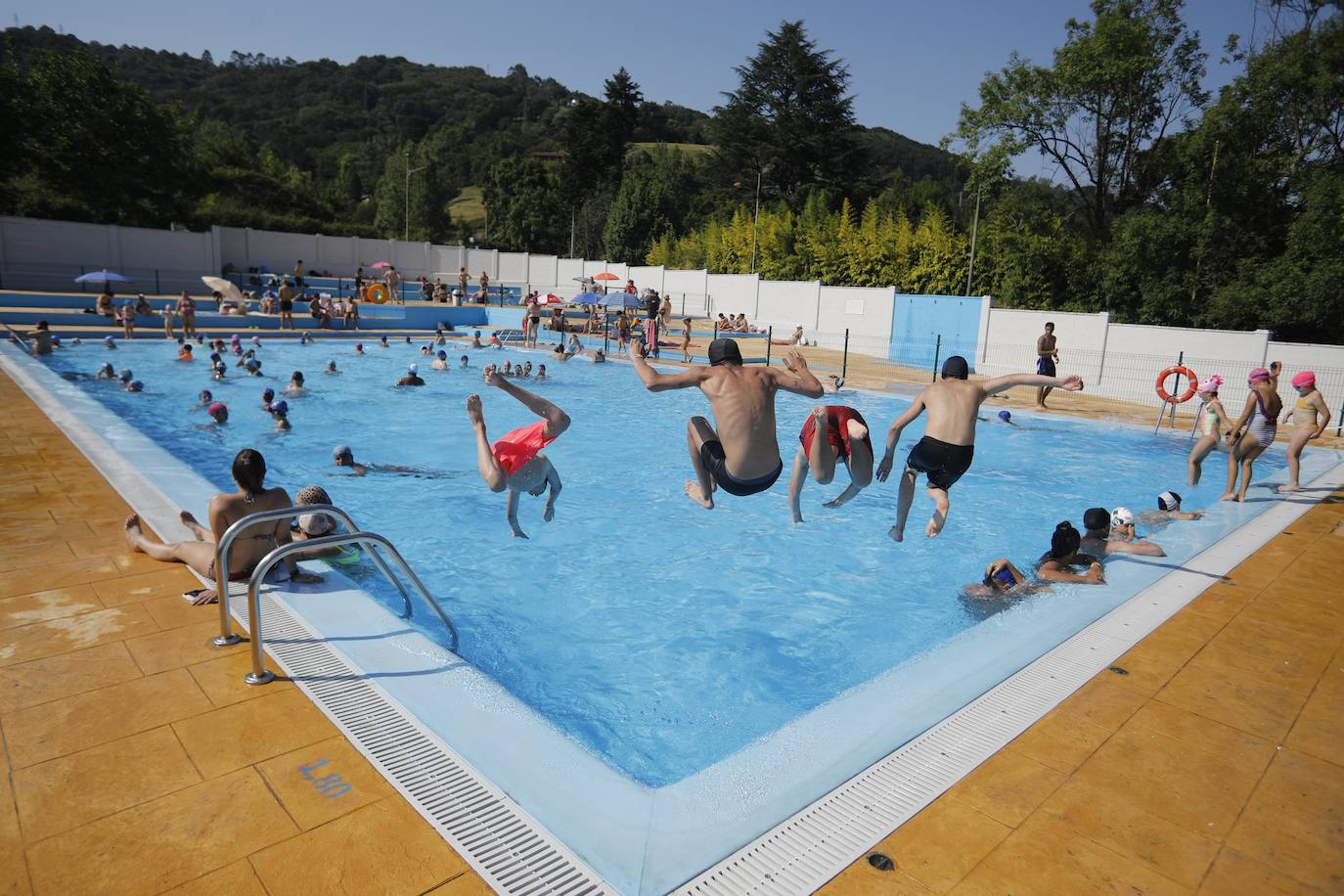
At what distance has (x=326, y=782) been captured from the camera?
3312 millimetres

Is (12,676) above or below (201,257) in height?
below

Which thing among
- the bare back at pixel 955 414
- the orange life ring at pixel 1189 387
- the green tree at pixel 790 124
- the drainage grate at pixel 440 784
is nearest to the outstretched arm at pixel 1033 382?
the bare back at pixel 955 414

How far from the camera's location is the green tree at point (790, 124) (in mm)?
55875

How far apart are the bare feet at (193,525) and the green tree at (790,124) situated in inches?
2106

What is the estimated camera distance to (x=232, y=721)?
3.71 metres

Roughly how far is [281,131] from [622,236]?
70863mm

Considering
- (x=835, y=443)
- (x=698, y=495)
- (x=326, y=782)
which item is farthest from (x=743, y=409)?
(x=326, y=782)

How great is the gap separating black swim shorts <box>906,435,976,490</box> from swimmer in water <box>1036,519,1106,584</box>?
1.99 metres

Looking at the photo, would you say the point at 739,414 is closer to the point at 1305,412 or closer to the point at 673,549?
the point at 673,549

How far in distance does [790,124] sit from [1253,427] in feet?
171

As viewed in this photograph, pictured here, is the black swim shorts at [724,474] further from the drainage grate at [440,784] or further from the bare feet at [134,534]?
the bare feet at [134,534]

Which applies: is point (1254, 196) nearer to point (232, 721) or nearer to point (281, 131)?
point (232, 721)

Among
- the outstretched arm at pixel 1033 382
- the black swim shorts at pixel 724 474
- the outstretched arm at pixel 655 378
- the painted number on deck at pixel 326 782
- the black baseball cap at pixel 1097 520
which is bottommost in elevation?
the painted number on deck at pixel 326 782

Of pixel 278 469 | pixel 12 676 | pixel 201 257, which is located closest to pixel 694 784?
pixel 12 676
